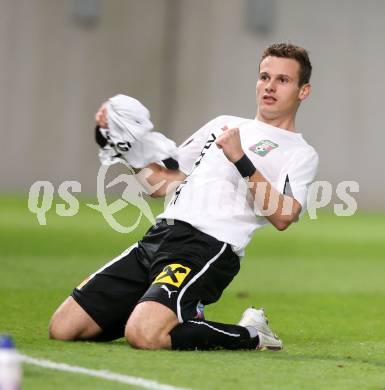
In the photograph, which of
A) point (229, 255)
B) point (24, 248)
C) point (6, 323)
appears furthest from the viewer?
point (24, 248)

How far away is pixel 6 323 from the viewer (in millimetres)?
7285

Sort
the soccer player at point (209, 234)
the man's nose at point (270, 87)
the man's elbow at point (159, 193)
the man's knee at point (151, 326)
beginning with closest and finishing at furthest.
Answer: the man's knee at point (151, 326) < the soccer player at point (209, 234) < the man's elbow at point (159, 193) < the man's nose at point (270, 87)

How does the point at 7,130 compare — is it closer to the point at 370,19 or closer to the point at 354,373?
the point at 370,19

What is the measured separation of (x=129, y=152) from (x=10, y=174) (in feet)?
49.9

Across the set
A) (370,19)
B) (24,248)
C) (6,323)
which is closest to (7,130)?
(370,19)

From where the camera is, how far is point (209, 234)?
6426 mm

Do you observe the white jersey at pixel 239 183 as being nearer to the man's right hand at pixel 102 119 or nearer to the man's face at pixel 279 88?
the man's face at pixel 279 88

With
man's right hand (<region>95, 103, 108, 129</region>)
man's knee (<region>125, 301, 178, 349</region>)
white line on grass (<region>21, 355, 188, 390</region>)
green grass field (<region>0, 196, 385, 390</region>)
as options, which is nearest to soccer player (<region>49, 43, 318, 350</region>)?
man's knee (<region>125, 301, 178, 349</region>)

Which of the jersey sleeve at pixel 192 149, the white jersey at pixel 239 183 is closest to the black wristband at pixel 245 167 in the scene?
the white jersey at pixel 239 183

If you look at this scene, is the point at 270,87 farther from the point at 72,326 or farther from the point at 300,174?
the point at 72,326

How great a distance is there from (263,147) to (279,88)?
1.12ft

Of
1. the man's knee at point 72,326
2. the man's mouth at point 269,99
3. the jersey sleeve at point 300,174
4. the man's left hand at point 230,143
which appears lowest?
the man's knee at point 72,326

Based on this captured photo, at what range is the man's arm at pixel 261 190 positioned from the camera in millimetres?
6211

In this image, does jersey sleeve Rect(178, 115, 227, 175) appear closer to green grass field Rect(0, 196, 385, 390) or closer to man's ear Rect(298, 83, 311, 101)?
man's ear Rect(298, 83, 311, 101)
